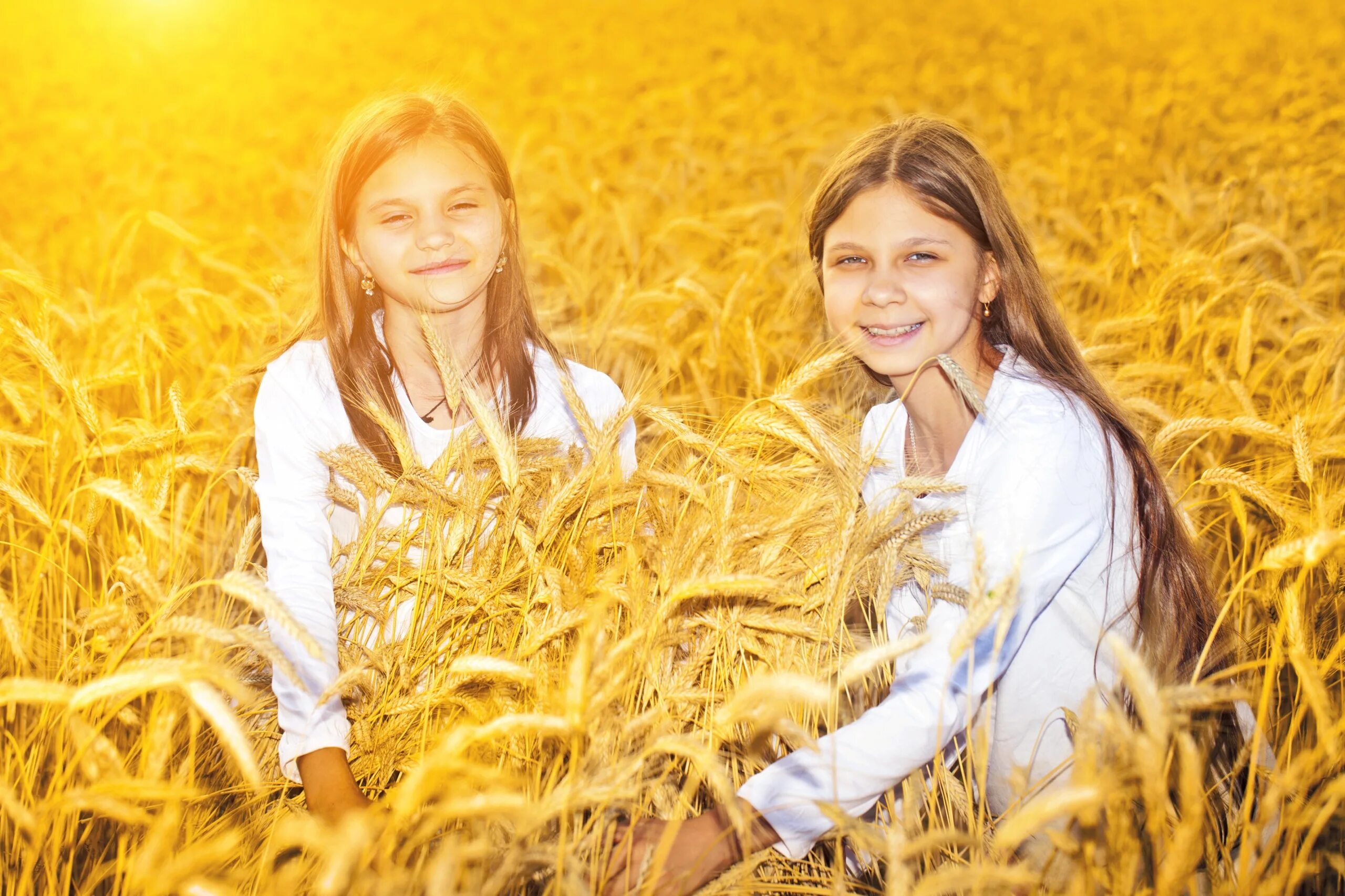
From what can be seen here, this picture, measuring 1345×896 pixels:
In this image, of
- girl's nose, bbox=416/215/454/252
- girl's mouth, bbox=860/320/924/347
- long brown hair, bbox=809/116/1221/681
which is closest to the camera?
long brown hair, bbox=809/116/1221/681

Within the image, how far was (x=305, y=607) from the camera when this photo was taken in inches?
59.0

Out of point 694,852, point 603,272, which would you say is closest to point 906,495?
point 694,852

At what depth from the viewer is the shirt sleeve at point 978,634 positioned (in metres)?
1.30

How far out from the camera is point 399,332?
1979 millimetres

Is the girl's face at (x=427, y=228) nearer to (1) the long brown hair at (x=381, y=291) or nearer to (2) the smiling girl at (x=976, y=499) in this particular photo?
(1) the long brown hair at (x=381, y=291)

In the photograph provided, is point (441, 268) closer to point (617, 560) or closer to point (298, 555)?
point (298, 555)

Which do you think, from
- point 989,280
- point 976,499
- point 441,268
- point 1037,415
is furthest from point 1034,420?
point 441,268

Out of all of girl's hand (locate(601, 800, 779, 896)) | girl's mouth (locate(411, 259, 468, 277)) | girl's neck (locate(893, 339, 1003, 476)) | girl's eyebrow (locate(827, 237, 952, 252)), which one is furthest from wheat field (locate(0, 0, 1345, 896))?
girl's mouth (locate(411, 259, 468, 277))

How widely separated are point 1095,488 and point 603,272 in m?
2.54

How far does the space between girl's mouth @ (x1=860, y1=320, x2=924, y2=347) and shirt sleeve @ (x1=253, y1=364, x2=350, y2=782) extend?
1068 millimetres

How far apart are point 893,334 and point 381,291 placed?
3.77 feet

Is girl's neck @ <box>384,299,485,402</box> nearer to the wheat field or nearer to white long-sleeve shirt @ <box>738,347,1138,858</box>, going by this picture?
the wheat field

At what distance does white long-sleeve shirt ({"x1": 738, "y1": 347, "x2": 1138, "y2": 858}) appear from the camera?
131 cm

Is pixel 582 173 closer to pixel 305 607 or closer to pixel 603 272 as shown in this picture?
pixel 603 272
